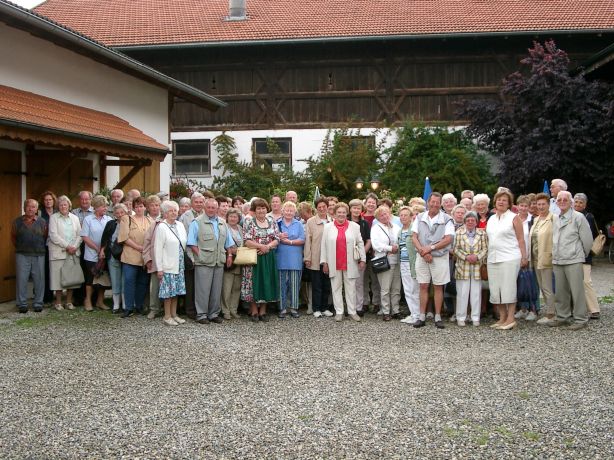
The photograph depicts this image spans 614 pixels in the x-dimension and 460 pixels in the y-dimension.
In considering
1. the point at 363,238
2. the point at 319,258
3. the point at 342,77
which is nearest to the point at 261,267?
the point at 319,258

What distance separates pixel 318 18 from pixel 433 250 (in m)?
16.1

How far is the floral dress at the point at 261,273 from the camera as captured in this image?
9312 millimetres

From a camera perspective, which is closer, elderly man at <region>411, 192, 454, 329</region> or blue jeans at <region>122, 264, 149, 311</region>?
elderly man at <region>411, 192, 454, 329</region>

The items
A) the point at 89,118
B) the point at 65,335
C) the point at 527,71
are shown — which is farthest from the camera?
the point at 527,71

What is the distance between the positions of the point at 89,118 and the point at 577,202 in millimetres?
8584

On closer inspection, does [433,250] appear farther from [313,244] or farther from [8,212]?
[8,212]

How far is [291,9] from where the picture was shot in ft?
79.6

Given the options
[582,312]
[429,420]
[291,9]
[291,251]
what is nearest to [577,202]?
[582,312]

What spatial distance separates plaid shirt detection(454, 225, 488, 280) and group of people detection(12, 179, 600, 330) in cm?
2

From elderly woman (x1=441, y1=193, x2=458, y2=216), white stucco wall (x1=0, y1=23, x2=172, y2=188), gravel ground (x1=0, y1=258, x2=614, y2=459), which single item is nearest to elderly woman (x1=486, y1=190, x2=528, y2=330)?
gravel ground (x1=0, y1=258, x2=614, y2=459)

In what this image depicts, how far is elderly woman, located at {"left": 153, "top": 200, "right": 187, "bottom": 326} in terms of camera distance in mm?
8836

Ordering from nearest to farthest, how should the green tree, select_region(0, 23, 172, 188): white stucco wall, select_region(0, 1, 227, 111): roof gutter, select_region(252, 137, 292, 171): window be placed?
select_region(0, 1, 227, 111): roof gutter, select_region(0, 23, 172, 188): white stucco wall, the green tree, select_region(252, 137, 292, 171): window

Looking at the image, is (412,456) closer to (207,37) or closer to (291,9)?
(207,37)

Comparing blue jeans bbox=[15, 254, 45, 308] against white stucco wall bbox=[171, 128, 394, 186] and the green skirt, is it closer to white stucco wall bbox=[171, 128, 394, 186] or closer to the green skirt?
the green skirt
